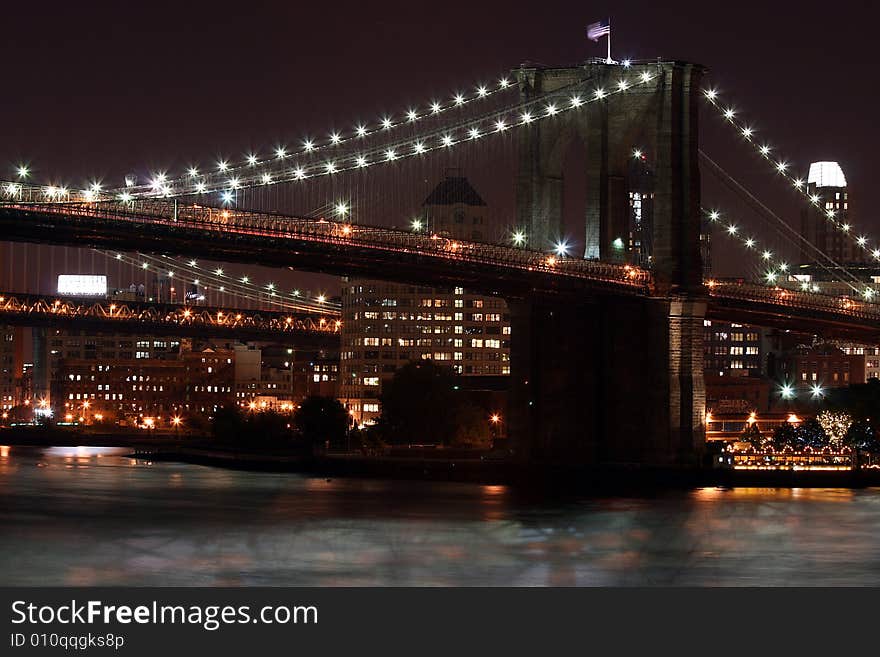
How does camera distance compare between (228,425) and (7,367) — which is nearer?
(228,425)

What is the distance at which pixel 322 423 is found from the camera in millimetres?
76562

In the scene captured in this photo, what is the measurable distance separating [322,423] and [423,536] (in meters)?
35.1

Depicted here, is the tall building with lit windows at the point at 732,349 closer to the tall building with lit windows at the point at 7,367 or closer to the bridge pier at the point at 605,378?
the tall building with lit windows at the point at 7,367

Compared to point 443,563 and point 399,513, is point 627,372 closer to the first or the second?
point 399,513

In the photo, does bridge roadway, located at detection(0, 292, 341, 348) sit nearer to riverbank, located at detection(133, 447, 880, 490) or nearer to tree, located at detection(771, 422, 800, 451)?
riverbank, located at detection(133, 447, 880, 490)

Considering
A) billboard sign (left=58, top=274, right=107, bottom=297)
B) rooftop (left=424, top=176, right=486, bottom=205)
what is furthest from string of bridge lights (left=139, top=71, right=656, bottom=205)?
billboard sign (left=58, top=274, right=107, bottom=297)

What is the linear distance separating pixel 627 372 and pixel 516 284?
447cm

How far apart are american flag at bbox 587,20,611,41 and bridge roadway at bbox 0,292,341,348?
181 ft

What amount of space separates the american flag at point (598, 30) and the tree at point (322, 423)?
2307 cm

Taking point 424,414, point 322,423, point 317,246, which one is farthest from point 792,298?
point 317,246

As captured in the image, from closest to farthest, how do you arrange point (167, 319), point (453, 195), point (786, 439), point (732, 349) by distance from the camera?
point (786, 439) < point (453, 195) < point (167, 319) < point (732, 349)

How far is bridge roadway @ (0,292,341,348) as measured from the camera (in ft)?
353

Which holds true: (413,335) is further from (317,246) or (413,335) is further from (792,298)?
(317,246)
